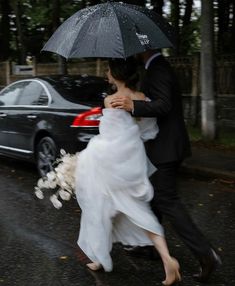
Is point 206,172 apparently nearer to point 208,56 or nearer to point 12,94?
point 208,56

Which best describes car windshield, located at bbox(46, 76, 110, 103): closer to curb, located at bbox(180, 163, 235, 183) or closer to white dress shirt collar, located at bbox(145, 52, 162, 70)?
curb, located at bbox(180, 163, 235, 183)

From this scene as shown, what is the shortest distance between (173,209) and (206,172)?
4.48 m

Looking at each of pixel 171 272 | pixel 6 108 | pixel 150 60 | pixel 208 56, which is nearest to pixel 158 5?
pixel 208 56

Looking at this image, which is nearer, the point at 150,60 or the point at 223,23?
the point at 150,60

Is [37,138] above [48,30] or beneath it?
beneath

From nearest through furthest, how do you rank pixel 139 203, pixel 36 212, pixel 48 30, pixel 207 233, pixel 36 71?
pixel 139 203
pixel 207 233
pixel 36 212
pixel 36 71
pixel 48 30

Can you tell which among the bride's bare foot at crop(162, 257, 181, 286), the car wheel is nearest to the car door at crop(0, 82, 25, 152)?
the car wheel

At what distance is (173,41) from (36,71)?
1488cm

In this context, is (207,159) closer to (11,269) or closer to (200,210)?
(200,210)

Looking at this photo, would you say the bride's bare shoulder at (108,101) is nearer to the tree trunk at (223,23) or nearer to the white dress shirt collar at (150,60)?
the white dress shirt collar at (150,60)

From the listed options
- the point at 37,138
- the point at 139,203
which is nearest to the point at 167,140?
the point at 139,203

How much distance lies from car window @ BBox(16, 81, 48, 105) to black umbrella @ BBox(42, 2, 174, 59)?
409 centimetres

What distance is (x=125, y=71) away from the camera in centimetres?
419

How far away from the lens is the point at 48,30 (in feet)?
70.6
